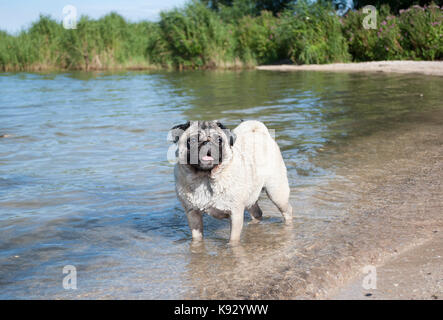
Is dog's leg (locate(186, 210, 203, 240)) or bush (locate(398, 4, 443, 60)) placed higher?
bush (locate(398, 4, 443, 60))

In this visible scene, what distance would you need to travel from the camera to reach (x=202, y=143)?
4.30 meters

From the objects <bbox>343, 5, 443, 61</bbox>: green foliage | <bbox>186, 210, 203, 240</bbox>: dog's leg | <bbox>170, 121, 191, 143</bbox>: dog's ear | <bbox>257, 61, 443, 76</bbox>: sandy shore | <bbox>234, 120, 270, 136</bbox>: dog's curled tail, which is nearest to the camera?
<bbox>170, 121, 191, 143</bbox>: dog's ear

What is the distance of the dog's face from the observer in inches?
170

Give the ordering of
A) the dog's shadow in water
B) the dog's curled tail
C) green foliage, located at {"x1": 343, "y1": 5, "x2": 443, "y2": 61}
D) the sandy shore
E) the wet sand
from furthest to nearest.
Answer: green foliage, located at {"x1": 343, "y1": 5, "x2": 443, "y2": 61}
the sandy shore
the dog's curled tail
the dog's shadow in water
the wet sand

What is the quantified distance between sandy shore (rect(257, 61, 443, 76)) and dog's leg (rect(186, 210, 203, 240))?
59.6 feet

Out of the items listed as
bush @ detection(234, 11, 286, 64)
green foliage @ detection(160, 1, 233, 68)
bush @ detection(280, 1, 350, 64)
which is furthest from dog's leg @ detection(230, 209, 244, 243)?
bush @ detection(234, 11, 286, 64)

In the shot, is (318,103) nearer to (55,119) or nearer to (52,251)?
(55,119)

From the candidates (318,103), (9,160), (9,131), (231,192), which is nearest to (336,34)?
(318,103)

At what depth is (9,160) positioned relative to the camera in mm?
9469

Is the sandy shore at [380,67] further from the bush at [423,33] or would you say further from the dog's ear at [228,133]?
the dog's ear at [228,133]

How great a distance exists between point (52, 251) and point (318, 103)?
11.6 metres

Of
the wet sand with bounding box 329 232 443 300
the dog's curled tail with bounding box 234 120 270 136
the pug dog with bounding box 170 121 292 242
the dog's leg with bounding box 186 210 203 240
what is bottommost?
the wet sand with bounding box 329 232 443 300

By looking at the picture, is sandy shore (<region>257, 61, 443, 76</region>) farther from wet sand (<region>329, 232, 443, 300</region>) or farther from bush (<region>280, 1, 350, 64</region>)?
wet sand (<region>329, 232, 443, 300</region>)

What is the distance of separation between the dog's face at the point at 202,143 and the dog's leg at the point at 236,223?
1.92 feet
